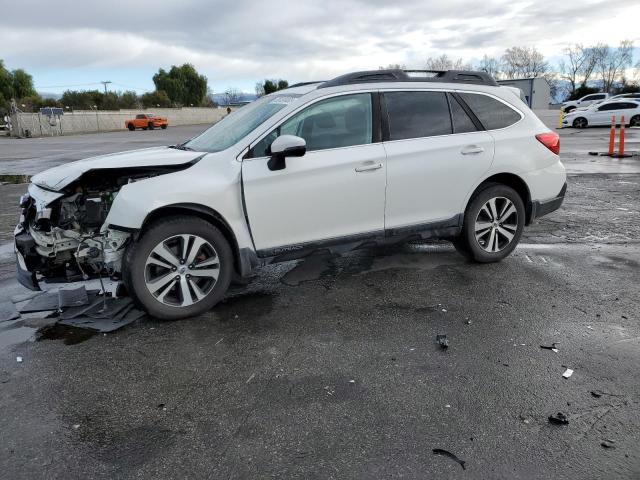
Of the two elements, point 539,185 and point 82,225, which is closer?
point 82,225

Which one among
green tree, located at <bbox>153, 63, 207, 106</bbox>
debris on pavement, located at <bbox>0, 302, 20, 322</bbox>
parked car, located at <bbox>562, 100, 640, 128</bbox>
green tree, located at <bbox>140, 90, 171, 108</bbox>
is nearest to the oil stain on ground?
debris on pavement, located at <bbox>0, 302, 20, 322</bbox>

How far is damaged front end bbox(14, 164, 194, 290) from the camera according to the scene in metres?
4.29

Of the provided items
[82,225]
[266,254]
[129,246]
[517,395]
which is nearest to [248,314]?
[266,254]

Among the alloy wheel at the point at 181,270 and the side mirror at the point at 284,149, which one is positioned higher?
the side mirror at the point at 284,149

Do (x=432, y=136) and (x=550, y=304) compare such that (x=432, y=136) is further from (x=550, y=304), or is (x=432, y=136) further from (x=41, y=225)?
(x=41, y=225)

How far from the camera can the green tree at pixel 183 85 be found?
95312 mm

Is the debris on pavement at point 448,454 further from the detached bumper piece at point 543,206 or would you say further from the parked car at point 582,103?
the parked car at point 582,103

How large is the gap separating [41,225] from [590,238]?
6.28 m

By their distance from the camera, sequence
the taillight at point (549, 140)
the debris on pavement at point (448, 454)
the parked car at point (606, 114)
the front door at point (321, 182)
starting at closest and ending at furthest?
the debris on pavement at point (448, 454), the front door at point (321, 182), the taillight at point (549, 140), the parked car at point (606, 114)

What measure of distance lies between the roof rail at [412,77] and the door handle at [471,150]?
2.51ft

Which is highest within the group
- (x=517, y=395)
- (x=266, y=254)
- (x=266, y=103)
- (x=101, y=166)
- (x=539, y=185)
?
(x=266, y=103)

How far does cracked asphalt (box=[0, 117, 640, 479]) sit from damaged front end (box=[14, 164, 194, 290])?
1.64 feet

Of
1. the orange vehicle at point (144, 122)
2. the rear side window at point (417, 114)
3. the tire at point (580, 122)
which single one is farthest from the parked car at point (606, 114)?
the orange vehicle at point (144, 122)

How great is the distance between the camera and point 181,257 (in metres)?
4.32
